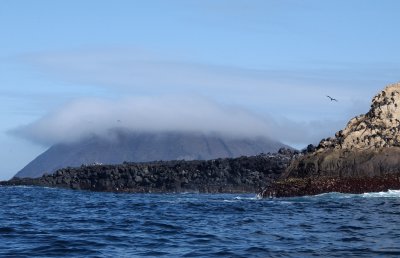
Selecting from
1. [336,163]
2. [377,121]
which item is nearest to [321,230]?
[336,163]

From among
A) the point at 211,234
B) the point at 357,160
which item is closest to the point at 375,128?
the point at 357,160

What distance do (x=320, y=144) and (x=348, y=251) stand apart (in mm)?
50665

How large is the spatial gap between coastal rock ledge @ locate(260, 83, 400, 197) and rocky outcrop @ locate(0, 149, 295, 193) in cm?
5739

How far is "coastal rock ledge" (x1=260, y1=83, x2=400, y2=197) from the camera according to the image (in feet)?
219

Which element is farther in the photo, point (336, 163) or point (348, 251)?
point (336, 163)

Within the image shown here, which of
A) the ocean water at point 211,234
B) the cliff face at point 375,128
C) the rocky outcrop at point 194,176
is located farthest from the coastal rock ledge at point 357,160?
the rocky outcrop at point 194,176

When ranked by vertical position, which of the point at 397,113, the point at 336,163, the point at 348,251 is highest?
the point at 397,113

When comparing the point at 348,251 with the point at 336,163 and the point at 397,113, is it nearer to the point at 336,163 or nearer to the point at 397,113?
the point at 336,163

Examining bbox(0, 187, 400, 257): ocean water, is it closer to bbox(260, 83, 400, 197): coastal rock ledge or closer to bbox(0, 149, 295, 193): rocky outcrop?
bbox(260, 83, 400, 197): coastal rock ledge

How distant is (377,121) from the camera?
242 feet

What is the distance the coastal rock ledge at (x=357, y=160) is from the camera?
219 feet

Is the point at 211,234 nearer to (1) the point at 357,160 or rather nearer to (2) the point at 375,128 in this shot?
(1) the point at 357,160

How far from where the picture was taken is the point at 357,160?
225ft

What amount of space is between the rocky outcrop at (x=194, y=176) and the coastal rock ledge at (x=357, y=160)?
57.4 m
